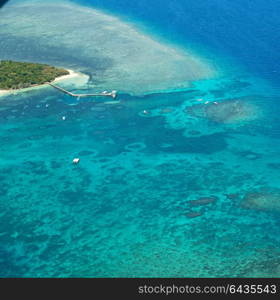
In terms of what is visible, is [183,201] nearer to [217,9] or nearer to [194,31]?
[194,31]

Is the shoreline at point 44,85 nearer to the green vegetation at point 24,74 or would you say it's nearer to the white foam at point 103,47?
the green vegetation at point 24,74

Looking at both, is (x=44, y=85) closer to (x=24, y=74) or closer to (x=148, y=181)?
(x=24, y=74)

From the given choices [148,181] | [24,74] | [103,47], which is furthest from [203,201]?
[103,47]

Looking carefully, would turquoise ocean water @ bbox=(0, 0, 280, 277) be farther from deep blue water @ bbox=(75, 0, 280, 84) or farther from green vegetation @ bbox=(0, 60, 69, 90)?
green vegetation @ bbox=(0, 60, 69, 90)

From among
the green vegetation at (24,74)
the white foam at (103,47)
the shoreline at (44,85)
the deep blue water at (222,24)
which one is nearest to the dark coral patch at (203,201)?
the white foam at (103,47)

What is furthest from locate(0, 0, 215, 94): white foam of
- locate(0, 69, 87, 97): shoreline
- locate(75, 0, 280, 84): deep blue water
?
locate(75, 0, 280, 84): deep blue water

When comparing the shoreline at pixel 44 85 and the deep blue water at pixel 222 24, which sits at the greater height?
the deep blue water at pixel 222 24
